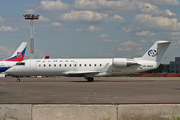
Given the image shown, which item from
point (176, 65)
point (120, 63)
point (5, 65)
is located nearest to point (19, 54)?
point (5, 65)

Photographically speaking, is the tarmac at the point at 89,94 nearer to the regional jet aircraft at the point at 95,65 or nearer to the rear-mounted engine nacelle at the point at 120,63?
the rear-mounted engine nacelle at the point at 120,63

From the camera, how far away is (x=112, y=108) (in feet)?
27.0

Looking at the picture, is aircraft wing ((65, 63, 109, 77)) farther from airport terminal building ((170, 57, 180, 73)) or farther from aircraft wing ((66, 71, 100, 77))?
airport terminal building ((170, 57, 180, 73))

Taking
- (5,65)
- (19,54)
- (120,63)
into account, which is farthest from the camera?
(19,54)

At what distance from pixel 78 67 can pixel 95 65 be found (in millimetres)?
2486

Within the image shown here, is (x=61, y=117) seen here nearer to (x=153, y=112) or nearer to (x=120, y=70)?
(x=153, y=112)

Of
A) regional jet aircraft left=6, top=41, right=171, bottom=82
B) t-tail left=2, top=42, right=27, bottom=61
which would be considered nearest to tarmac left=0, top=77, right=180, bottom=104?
regional jet aircraft left=6, top=41, right=171, bottom=82

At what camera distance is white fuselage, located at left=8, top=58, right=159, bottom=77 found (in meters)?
33.0

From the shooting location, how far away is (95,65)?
33344 millimetres

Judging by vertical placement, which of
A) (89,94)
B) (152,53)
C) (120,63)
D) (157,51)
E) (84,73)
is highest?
(157,51)

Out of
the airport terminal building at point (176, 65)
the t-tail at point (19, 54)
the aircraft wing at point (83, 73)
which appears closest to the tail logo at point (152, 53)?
the aircraft wing at point (83, 73)

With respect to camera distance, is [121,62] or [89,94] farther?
[121,62]

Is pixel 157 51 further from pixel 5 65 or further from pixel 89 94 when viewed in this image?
pixel 5 65

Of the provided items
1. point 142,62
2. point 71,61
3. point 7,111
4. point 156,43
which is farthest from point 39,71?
point 7,111
